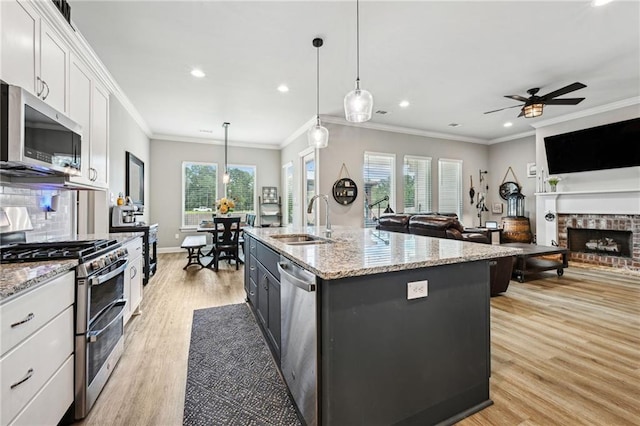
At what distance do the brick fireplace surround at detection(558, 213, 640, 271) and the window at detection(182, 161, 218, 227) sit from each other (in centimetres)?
794

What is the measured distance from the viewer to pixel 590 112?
523 cm

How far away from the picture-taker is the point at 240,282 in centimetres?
431

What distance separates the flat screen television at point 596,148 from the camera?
4.70 m

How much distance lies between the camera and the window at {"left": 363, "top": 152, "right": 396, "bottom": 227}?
619cm

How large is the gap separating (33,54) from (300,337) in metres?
2.56

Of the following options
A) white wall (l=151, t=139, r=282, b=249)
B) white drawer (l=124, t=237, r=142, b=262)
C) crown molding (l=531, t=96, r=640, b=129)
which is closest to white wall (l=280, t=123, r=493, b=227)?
crown molding (l=531, t=96, r=640, b=129)

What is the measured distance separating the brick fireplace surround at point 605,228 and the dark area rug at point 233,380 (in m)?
6.27

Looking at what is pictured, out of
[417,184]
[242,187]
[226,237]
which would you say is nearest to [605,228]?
[417,184]

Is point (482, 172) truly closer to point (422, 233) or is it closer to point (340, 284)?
point (422, 233)

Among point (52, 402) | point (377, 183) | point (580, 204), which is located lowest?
point (52, 402)

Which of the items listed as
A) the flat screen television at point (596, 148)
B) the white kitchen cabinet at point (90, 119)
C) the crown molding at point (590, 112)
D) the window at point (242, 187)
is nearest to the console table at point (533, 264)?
the flat screen television at point (596, 148)

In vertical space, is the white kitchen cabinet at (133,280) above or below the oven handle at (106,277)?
below

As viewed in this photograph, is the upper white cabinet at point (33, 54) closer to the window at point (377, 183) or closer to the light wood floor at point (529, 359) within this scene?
the light wood floor at point (529, 359)

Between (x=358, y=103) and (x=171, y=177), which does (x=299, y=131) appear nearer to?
(x=171, y=177)
